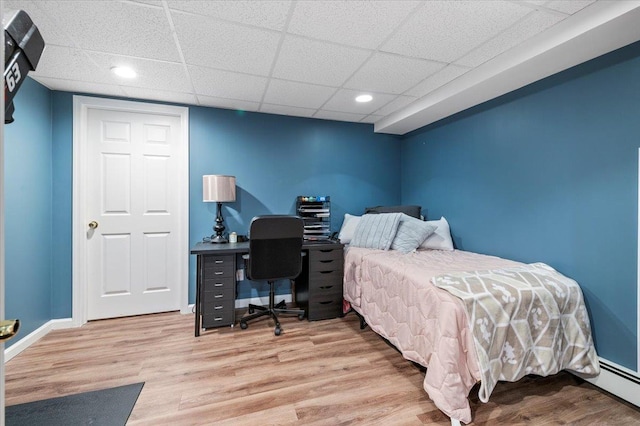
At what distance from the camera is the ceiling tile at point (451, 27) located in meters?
1.52

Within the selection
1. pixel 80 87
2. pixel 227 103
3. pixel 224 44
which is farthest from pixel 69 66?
pixel 224 44

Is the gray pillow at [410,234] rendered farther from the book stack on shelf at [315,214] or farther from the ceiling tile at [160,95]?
the ceiling tile at [160,95]

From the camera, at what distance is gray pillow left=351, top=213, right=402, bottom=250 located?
2.80 meters

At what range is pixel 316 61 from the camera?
208 cm

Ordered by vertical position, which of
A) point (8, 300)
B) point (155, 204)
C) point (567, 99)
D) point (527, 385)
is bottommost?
point (527, 385)

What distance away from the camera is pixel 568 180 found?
2006 mm

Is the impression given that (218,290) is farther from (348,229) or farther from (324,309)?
(348,229)

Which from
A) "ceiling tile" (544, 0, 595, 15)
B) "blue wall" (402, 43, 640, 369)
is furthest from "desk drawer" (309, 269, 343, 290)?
"ceiling tile" (544, 0, 595, 15)

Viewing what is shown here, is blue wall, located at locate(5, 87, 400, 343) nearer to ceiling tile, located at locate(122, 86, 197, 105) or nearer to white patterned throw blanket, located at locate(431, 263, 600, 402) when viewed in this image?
ceiling tile, located at locate(122, 86, 197, 105)

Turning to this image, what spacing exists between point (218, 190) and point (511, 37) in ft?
8.92

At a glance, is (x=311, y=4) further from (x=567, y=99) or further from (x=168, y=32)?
(x=567, y=99)

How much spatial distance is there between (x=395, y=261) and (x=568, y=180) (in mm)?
1398

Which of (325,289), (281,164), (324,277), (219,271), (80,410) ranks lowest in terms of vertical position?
(80,410)

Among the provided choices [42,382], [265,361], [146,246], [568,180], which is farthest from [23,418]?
[568,180]
